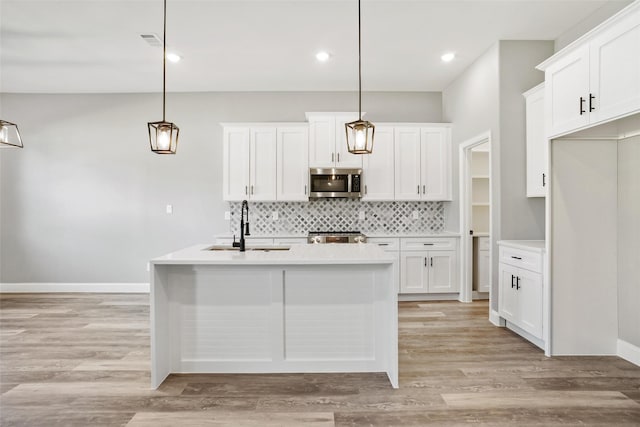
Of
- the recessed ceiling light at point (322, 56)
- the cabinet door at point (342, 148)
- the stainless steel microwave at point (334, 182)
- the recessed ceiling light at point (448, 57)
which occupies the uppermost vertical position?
the recessed ceiling light at point (448, 57)

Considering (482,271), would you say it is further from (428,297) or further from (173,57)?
(173,57)

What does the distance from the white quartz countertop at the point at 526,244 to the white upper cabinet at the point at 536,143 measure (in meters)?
0.46

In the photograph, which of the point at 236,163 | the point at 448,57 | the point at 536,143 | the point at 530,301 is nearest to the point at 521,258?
the point at 530,301

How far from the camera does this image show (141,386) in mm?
2561

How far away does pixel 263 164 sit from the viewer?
507 cm

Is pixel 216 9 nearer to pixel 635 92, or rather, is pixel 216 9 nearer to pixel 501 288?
pixel 635 92

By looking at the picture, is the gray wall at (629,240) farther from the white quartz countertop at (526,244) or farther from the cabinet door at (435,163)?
the cabinet door at (435,163)

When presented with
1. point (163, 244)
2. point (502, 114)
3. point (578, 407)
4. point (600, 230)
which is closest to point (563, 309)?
point (600, 230)

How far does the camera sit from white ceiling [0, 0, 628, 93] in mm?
3227

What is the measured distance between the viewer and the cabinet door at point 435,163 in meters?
5.11

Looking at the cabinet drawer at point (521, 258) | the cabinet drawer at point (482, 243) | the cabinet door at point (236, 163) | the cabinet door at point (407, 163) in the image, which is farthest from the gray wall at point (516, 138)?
the cabinet door at point (236, 163)

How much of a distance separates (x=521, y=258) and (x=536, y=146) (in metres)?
1.09

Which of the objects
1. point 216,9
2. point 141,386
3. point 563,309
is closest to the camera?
point 141,386

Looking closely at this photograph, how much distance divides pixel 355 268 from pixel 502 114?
7.89 ft
